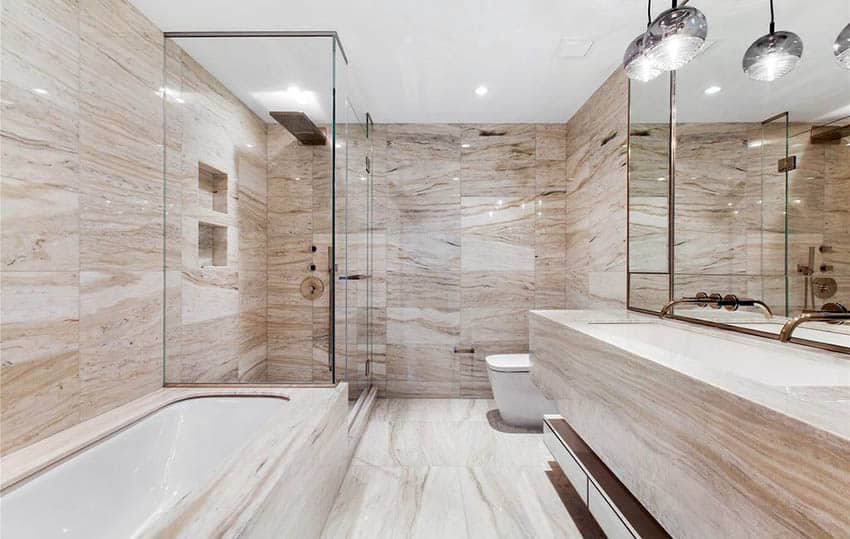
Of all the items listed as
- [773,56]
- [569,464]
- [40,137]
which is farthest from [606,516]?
[40,137]

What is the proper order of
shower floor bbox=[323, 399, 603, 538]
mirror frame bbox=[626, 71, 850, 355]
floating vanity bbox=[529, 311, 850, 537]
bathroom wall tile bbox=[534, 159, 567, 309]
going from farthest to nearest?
bathroom wall tile bbox=[534, 159, 567, 309]
shower floor bbox=[323, 399, 603, 538]
mirror frame bbox=[626, 71, 850, 355]
floating vanity bbox=[529, 311, 850, 537]

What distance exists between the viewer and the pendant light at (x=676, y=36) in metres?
1.29

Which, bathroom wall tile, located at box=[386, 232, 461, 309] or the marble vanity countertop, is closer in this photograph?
the marble vanity countertop

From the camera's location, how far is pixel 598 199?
2602 mm

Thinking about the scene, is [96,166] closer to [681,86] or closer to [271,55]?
[271,55]

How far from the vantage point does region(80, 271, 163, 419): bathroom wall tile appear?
151 centimetres

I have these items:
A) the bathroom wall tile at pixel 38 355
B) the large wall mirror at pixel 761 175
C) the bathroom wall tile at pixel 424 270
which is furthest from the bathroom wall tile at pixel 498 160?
the bathroom wall tile at pixel 38 355

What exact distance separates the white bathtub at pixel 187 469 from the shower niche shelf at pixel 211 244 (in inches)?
25.8

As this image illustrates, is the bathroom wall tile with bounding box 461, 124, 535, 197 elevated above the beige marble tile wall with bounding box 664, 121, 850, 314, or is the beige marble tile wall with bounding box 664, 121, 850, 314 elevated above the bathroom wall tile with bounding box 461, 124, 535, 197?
the bathroom wall tile with bounding box 461, 124, 535, 197

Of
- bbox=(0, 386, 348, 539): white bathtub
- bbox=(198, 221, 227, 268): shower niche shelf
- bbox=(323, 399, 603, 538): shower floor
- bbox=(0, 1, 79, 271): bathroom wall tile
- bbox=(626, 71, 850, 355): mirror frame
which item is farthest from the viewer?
bbox=(198, 221, 227, 268): shower niche shelf

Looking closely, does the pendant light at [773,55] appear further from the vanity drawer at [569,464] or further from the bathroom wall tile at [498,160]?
the bathroom wall tile at [498,160]

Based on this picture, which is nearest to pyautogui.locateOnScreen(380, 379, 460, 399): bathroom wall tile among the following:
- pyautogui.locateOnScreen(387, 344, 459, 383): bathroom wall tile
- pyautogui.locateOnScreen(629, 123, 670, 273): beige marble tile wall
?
pyautogui.locateOnScreen(387, 344, 459, 383): bathroom wall tile

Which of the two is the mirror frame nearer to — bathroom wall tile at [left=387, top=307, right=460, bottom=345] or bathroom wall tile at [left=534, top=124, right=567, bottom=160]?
bathroom wall tile at [left=534, top=124, right=567, bottom=160]

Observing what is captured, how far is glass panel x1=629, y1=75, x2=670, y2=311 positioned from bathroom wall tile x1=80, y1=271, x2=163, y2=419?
8.21ft
